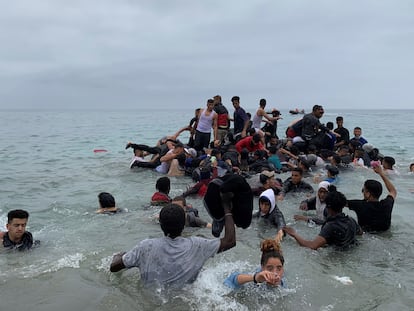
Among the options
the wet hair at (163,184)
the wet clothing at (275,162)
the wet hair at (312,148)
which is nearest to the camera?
the wet hair at (163,184)

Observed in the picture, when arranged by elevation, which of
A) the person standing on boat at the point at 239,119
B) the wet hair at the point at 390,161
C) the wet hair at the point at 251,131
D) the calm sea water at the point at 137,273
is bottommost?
the calm sea water at the point at 137,273

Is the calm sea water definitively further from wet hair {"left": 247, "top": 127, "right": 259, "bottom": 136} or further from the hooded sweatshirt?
wet hair {"left": 247, "top": 127, "right": 259, "bottom": 136}

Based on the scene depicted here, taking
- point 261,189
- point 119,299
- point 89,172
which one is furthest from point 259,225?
point 89,172

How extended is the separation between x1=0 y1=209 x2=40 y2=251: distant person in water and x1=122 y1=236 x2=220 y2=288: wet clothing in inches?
96.6

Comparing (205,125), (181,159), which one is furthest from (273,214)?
(205,125)

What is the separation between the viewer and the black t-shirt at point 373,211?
7004 millimetres

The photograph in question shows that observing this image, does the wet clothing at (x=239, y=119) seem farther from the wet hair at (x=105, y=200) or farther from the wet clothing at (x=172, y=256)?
the wet clothing at (x=172, y=256)

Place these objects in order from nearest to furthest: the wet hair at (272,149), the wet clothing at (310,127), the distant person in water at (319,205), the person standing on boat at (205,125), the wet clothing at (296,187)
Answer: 1. the distant person in water at (319,205)
2. the wet clothing at (296,187)
3. the wet hair at (272,149)
4. the person standing on boat at (205,125)
5. the wet clothing at (310,127)

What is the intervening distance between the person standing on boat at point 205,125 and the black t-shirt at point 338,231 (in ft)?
26.8

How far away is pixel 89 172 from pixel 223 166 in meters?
6.78

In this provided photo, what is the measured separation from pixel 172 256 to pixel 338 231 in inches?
119

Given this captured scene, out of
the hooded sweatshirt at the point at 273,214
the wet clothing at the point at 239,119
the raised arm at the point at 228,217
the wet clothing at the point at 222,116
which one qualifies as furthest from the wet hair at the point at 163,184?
the wet clothing at the point at 239,119

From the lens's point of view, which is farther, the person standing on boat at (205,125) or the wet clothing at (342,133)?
the wet clothing at (342,133)

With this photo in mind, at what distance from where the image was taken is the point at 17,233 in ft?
20.1
